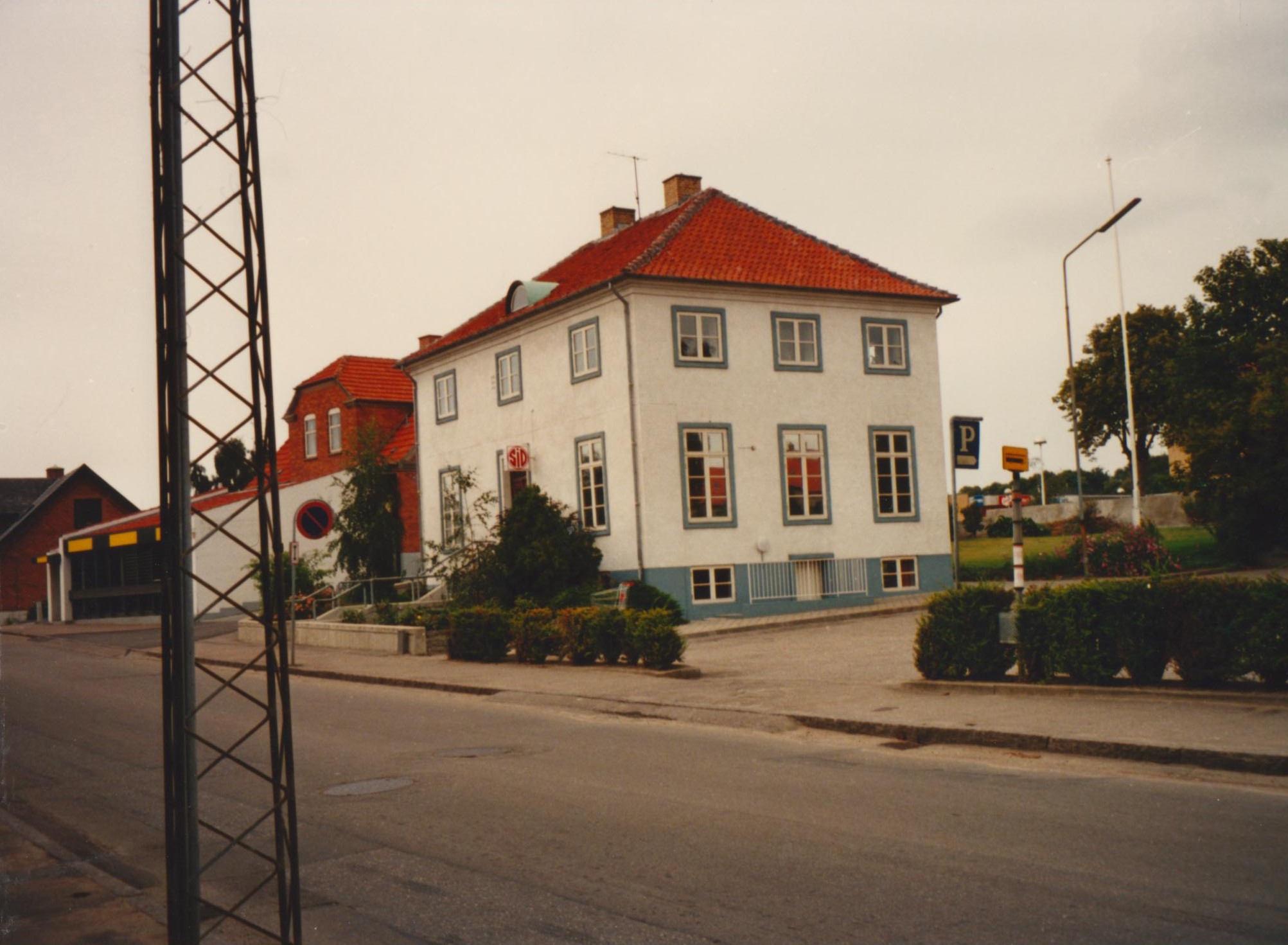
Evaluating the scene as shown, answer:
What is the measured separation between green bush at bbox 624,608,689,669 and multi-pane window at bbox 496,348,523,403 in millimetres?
15875

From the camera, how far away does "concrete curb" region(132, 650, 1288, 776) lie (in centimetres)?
866

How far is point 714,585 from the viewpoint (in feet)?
95.9

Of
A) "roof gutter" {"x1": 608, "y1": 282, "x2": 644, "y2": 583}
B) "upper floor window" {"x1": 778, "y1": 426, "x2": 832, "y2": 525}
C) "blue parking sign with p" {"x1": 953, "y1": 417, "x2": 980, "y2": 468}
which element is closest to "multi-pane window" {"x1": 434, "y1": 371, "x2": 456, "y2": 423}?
"roof gutter" {"x1": 608, "y1": 282, "x2": 644, "y2": 583}

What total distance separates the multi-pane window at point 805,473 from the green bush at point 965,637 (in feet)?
53.8

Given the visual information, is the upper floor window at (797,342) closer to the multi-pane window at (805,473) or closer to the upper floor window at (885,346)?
the upper floor window at (885,346)

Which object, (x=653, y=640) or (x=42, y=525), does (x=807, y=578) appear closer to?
(x=653, y=640)

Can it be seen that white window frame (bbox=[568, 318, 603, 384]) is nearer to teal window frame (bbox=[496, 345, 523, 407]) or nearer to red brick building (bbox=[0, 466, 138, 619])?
teal window frame (bbox=[496, 345, 523, 407])

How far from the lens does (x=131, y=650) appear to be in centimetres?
3072

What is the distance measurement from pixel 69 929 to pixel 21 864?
183 centimetres

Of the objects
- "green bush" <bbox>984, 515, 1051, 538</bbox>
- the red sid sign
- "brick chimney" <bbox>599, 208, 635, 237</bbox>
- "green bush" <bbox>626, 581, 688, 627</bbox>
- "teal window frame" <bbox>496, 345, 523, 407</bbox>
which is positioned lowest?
"green bush" <bbox>626, 581, 688, 627</bbox>

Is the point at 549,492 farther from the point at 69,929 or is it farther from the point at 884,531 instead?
the point at 69,929

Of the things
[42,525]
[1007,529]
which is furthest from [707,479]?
[42,525]

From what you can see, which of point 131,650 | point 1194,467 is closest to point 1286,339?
point 1194,467

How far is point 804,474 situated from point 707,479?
2806 mm
